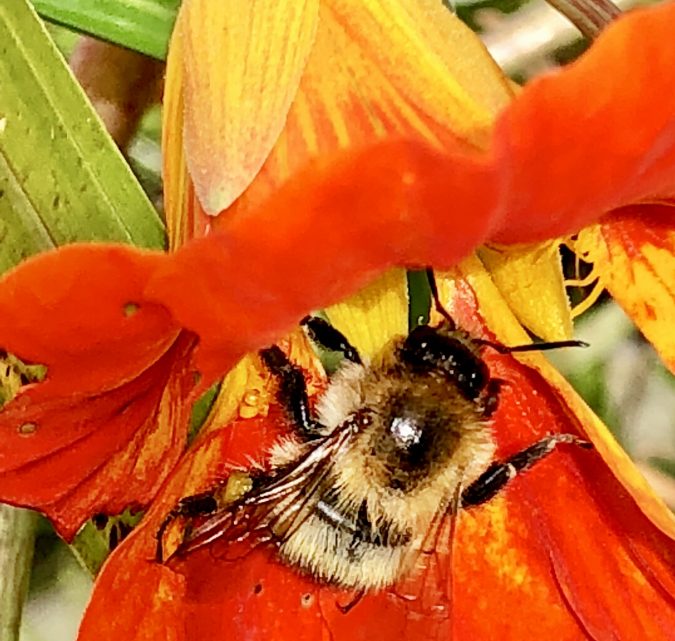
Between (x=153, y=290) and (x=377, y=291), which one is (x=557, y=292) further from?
(x=153, y=290)

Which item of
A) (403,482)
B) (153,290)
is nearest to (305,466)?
(403,482)

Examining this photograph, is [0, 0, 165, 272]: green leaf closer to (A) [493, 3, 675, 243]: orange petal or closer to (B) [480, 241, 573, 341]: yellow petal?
(B) [480, 241, 573, 341]: yellow petal

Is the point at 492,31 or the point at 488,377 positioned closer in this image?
the point at 488,377

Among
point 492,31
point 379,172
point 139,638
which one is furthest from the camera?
point 492,31

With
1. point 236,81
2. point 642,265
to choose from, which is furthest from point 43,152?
point 642,265

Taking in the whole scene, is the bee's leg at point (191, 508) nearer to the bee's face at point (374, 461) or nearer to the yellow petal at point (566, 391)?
the bee's face at point (374, 461)

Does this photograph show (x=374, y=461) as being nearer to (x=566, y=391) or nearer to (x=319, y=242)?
(x=566, y=391)

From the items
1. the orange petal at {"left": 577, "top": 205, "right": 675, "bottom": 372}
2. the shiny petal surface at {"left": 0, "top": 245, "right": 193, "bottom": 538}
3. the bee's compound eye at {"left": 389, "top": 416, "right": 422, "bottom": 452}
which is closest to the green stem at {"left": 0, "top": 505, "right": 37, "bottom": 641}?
the shiny petal surface at {"left": 0, "top": 245, "right": 193, "bottom": 538}

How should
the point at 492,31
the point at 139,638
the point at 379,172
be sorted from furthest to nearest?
the point at 492,31
the point at 139,638
the point at 379,172
